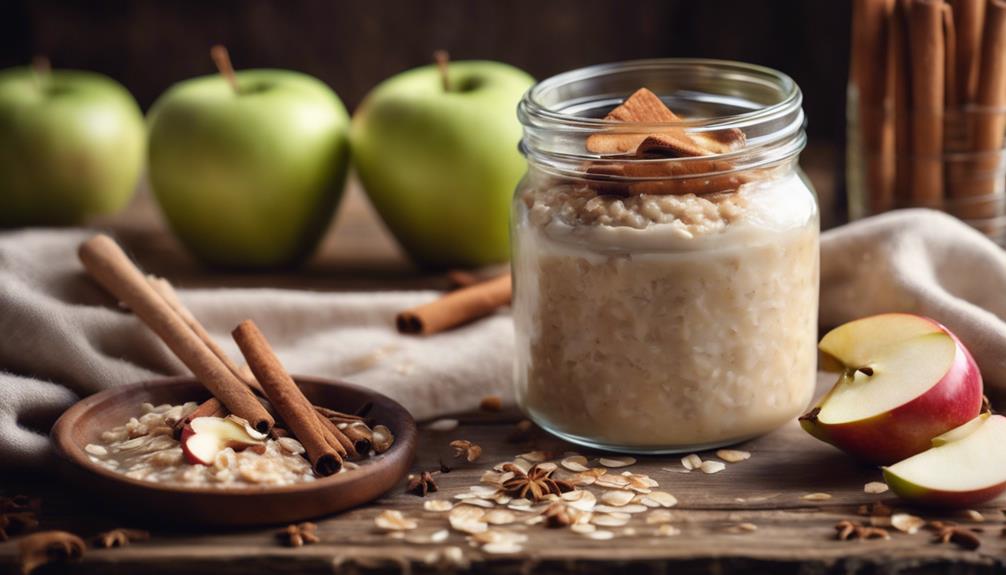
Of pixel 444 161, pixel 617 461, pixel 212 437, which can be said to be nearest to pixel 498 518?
pixel 617 461

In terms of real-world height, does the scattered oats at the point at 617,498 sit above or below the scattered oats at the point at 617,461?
above

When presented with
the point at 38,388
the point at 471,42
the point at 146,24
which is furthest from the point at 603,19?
the point at 38,388

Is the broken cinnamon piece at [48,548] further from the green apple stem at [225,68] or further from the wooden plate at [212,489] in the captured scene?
the green apple stem at [225,68]

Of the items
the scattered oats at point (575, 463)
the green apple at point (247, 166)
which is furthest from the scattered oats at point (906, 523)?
the green apple at point (247, 166)

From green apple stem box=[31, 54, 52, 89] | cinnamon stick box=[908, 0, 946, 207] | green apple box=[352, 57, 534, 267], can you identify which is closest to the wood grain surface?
cinnamon stick box=[908, 0, 946, 207]

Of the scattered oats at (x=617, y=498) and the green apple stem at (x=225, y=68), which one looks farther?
the green apple stem at (x=225, y=68)

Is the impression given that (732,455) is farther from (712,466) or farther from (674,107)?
(674,107)
